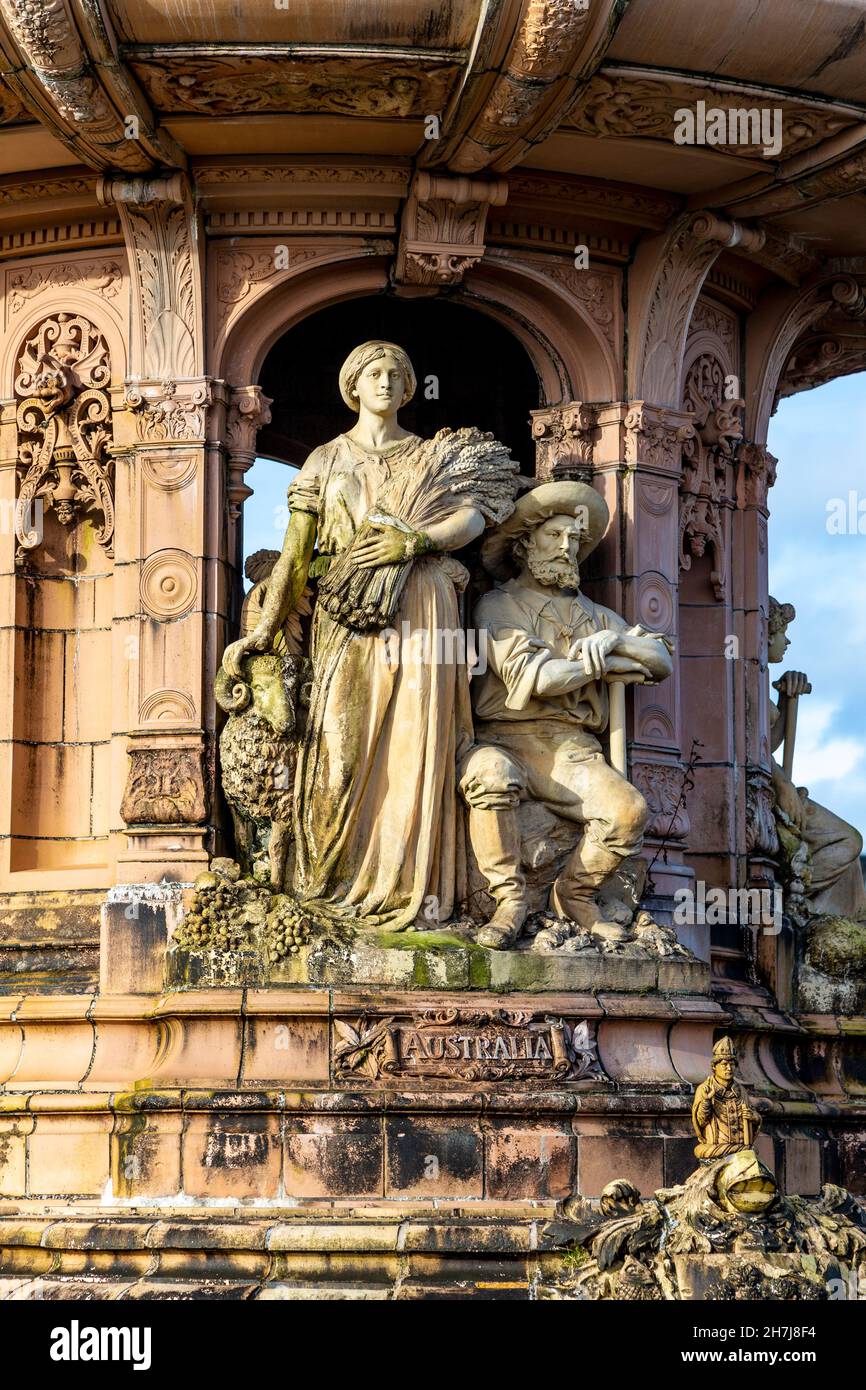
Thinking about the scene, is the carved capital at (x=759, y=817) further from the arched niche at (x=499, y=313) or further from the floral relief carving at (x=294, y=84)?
the floral relief carving at (x=294, y=84)

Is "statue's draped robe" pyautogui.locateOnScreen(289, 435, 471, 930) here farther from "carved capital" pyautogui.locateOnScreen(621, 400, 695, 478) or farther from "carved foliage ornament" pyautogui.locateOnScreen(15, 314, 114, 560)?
"carved foliage ornament" pyautogui.locateOnScreen(15, 314, 114, 560)

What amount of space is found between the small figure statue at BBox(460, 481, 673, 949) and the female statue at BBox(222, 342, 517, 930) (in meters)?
0.35

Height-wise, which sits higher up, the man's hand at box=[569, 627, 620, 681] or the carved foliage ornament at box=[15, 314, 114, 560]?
the carved foliage ornament at box=[15, 314, 114, 560]

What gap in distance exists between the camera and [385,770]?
19125 millimetres

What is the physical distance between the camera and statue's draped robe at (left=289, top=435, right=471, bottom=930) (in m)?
19.0

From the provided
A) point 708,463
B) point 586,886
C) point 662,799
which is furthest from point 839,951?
point 708,463

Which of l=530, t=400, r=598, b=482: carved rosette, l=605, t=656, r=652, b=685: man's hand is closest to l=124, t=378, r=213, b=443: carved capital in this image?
l=530, t=400, r=598, b=482: carved rosette

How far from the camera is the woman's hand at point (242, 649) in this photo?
63.7 feet

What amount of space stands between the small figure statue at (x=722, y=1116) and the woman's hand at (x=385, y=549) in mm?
4316

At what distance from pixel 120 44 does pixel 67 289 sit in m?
2.88

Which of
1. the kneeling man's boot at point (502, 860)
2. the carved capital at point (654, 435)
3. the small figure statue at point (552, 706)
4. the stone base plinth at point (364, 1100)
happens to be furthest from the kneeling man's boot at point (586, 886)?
the carved capital at point (654, 435)

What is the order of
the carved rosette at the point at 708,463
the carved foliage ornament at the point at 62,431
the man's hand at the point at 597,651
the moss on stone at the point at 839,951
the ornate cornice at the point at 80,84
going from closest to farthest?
1. the ornate cornice at the point at 80,84
2. the man's hand at the point at 597,651
3. the carved foliage ornament at the point at 62,431
4. the carved rosette at the point at 708,463
5. the moss on stone at the point at 839,951

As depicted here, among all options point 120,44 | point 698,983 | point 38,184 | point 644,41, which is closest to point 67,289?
point 38,184

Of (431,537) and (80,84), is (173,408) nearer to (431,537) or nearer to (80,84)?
(431,537)
